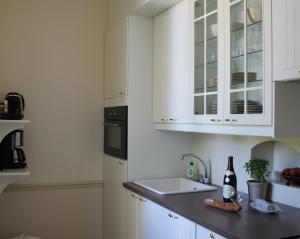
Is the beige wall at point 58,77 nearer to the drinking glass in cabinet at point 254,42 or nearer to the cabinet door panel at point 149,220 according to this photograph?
the cabinet door panel at point 149,220

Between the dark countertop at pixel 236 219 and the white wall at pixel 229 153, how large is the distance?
106mm

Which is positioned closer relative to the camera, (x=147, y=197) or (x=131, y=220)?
(x=147, y=197)

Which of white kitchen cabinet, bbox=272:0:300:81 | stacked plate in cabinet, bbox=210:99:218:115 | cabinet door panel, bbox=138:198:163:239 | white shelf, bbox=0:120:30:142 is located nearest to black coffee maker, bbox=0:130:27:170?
white shelf, bbox=0:120:30:142

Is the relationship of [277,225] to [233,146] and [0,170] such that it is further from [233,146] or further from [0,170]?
[0,170]

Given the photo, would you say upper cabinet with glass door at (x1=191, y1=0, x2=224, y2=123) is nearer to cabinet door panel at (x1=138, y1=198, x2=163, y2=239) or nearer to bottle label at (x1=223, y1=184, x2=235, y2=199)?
bottle label at (x1=223, y1=184, x2=235, y2=199)

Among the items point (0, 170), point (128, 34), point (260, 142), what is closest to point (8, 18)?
point (128, 34)

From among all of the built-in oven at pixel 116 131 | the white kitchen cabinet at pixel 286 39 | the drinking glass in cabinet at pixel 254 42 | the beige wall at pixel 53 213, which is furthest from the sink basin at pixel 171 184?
the white kitchen cabinet at pixel 286 39

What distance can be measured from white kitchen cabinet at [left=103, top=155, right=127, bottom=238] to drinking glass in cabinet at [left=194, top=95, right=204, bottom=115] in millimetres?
835

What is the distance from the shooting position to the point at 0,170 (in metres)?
2.72

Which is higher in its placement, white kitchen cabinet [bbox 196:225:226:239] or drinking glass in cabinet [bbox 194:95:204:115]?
drinking glass in cabinet [bbox 194:95:204:115]

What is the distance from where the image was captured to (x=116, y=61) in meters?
3.17

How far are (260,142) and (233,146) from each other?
30 centimetres

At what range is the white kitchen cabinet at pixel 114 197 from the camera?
2.99 metres

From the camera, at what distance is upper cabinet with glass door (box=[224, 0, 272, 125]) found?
186 centimetres
